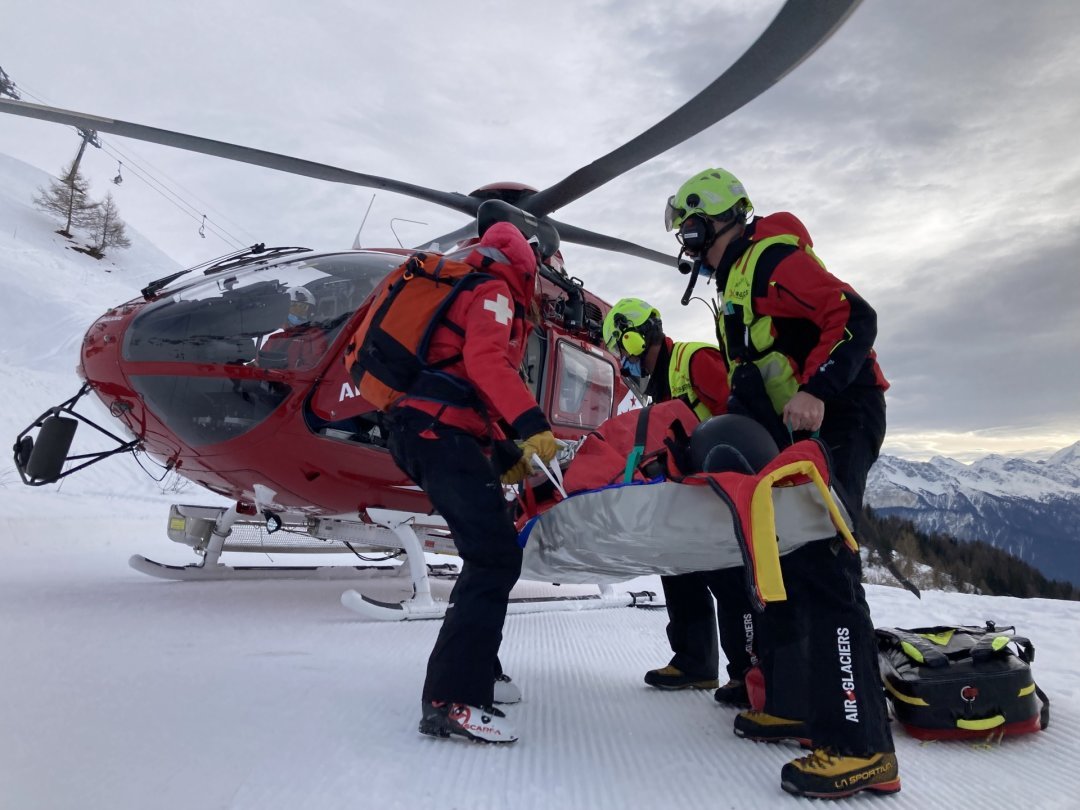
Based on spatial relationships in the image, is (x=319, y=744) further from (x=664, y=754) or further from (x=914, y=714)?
(x=914, y=714)

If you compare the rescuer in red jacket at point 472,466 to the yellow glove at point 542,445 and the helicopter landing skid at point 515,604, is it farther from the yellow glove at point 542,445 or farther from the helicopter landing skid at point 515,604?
the helicopter landing skid at point 515,604

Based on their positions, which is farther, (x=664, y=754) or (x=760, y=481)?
(x=664, y=754)

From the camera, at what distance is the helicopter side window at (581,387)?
16.8ft

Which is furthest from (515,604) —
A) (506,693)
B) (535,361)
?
(506,693)

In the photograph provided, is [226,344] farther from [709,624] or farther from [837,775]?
[837,775]

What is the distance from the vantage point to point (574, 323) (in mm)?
5289

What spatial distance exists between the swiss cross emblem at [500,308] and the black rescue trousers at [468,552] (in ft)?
1.36

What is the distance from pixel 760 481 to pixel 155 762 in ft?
5.65

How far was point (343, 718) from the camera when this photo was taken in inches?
87.2

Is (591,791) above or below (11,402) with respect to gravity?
below

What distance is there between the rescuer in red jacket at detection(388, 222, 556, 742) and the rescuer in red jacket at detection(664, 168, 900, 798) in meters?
0.77

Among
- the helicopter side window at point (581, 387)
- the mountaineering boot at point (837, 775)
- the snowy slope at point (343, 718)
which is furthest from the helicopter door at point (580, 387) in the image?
the mountaineering boot at point (837, 775)

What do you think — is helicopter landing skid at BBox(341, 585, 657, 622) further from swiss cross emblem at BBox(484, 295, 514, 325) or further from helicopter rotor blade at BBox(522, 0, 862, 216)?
helicopter rotor blade at BBox(522, 0, 862, 216)

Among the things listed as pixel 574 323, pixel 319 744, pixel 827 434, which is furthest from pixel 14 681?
pixel 574 323
